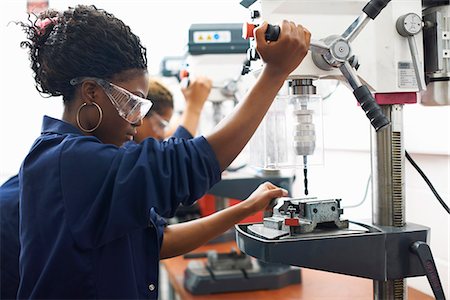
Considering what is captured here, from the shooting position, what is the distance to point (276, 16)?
979mm

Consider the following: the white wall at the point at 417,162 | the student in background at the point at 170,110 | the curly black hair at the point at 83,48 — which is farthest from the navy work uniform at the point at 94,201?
the student in background at the point at 170,110

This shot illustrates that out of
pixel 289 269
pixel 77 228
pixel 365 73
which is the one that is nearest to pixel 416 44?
pixel 365 73

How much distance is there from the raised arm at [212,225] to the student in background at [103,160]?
0.30m

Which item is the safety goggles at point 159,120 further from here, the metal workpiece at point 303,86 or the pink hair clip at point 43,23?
the metal workpiece at point 303,86

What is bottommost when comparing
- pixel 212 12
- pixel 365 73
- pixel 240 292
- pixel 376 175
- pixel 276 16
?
pixel 240 292

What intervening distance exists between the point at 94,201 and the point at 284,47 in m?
0.40

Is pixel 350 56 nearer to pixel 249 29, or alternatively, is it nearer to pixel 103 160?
pixel 249 29

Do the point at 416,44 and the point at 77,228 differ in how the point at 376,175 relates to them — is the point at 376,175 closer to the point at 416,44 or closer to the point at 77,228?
the point at 416,44

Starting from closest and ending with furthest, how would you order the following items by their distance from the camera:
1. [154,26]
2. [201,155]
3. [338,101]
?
1. [201,155]
2. [338,101]
3. [154,26]

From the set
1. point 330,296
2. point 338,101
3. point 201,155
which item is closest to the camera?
point 201,155

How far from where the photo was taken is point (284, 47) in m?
0.86

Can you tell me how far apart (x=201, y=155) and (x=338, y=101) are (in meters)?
1.20

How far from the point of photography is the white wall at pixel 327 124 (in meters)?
1.42

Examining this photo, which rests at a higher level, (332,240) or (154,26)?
(154,26)
